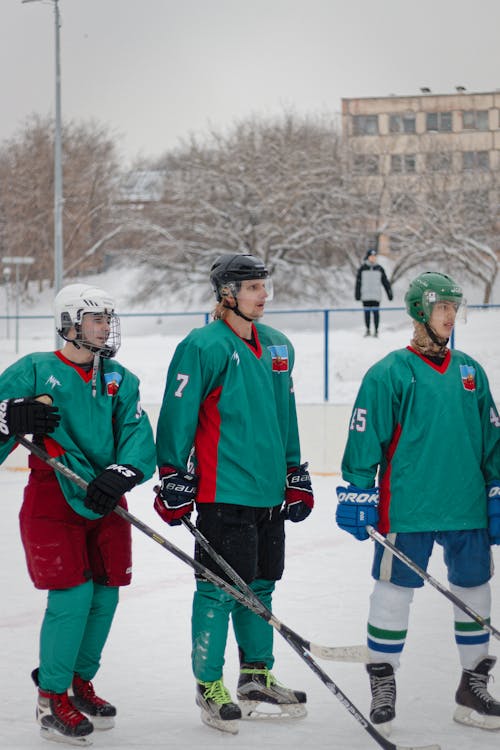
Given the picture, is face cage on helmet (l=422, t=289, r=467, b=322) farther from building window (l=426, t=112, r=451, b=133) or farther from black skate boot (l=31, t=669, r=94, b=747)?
building window (l=426, t=112, r=451, b=133)

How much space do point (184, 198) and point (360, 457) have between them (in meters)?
25.6

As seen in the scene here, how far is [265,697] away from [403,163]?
3062cm

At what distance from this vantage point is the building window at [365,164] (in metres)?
29.9

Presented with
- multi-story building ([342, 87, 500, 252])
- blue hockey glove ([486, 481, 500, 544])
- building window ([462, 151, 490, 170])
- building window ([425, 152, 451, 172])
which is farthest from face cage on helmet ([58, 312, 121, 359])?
building window ([462, 151, 490, 170])

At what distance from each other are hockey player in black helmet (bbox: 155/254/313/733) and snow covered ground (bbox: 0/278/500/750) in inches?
6.1

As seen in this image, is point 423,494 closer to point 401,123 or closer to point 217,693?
point 217,693

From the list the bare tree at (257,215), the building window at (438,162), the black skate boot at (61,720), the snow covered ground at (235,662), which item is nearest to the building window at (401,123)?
the building window at (438,162)

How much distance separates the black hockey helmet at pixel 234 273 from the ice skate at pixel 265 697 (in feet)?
3.69

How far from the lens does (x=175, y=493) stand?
3.21 m

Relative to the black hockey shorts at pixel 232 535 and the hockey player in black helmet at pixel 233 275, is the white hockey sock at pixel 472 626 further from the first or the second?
the hockey player in black helmet at pixel 233 275

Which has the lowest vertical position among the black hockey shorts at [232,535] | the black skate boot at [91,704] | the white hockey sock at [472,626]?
the black skate boot at [91,704]

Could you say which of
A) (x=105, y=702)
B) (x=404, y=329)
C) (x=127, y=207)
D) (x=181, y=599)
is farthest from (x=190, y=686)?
(x=127, y=207)

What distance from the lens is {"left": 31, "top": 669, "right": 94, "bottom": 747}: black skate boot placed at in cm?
305

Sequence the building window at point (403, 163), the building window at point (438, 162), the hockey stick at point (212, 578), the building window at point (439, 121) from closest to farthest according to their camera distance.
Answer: the hockey stick at point (212, 578) → the building window at point (438, 162) → the building window at point (403, 163) → the building window at point (439, 121)
